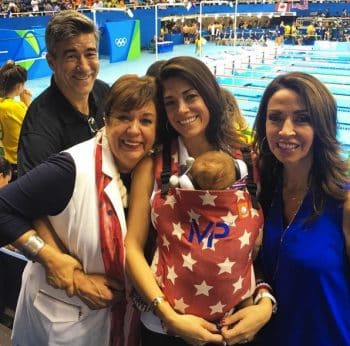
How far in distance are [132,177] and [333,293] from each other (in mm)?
706

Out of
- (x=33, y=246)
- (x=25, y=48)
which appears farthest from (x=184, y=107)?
(x=25, y=48)

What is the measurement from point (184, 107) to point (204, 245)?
16.6 inches

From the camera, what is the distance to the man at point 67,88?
167 centimetres

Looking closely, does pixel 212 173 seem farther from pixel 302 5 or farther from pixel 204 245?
pixel 302 5

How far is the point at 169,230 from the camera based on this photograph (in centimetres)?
124

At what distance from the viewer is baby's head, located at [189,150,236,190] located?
121 cm

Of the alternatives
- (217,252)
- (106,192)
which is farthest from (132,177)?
(217,252)

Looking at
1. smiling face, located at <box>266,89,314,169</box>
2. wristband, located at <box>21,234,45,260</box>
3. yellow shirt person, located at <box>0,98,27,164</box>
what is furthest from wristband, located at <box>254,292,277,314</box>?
yellow shirt person, located at <box>0,98,27,164</box>

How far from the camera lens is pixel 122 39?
35.3 ft

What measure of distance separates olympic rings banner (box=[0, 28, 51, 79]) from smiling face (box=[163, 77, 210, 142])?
8.54 m

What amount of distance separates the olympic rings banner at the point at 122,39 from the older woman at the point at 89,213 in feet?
30.8

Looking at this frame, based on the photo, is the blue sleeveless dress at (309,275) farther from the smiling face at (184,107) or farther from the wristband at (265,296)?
the smiling face at (184,107)

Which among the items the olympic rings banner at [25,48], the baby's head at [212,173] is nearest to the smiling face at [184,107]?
the baby's head at [212,173]

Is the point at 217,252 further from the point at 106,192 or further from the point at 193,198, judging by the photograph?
the point at 106,192
